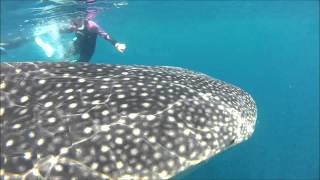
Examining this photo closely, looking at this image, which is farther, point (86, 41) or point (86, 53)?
point (86, 41)

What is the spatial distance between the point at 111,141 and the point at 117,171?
32cm

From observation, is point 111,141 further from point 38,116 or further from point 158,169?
point 38,116

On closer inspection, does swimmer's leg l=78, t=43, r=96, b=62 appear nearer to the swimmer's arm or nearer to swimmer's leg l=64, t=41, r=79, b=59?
swimmer's leg l=64, t=41, r=79, b=59

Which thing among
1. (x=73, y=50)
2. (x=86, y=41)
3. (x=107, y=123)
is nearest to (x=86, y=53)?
(x=86, y=41)

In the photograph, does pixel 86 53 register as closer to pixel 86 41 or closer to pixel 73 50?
pixel 86 41

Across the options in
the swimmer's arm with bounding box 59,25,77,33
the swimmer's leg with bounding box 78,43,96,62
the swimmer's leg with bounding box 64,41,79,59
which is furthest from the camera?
the swimmer's arm with bounding box 59,25,77,33

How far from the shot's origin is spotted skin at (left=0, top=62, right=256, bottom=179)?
11.6 ft

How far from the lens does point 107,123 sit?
12.6ft

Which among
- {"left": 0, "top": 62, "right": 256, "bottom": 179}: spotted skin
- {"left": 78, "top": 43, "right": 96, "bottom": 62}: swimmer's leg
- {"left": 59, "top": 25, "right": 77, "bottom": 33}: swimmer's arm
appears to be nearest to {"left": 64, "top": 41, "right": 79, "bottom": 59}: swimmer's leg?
{"left": 78, "top": 43, "right": 96, "bottom": 62}: swimmer's leg

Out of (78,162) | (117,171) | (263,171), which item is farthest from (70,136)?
(263,171)

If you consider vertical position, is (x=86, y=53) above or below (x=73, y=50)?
above

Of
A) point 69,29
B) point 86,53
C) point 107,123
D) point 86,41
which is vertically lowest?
point 69,29

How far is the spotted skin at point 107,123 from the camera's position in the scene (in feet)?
11.6

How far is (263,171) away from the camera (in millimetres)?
21203
